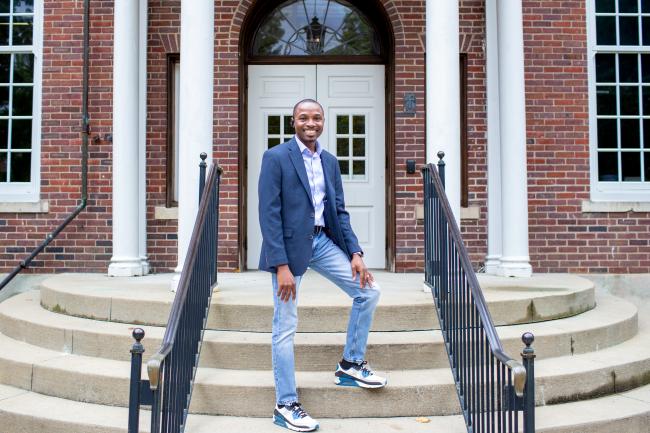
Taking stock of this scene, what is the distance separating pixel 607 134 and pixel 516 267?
2249mm

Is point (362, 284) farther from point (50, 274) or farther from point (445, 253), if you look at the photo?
point (50, 274)

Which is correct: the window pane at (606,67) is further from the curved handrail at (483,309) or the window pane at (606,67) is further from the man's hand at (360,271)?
the man's hand at (360,271)

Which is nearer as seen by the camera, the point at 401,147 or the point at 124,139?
the point at 124,139

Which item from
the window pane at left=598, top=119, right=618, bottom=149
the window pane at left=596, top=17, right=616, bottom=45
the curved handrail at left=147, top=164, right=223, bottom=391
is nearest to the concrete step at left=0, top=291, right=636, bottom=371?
the curved handrail at left=147, top=164, right=223, bottom=391

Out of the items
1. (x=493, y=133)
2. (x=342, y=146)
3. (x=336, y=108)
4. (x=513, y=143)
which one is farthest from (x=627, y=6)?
(x=342, y=146)

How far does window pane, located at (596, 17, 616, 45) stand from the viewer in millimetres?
7352

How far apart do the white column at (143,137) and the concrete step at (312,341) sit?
2.00 metres

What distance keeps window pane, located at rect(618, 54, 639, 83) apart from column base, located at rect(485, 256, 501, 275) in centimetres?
271

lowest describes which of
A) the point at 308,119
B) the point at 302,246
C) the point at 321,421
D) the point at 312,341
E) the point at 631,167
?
the point at 321,421

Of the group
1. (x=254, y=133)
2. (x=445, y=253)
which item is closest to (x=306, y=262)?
(x=445, y=253)

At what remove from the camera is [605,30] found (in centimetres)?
736

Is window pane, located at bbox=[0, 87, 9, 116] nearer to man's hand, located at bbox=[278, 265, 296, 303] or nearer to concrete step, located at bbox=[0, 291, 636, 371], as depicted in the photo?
concrete step, located at bbox=[0, 291, 636, 371]

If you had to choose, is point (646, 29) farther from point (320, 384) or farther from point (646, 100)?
point (320, 384)

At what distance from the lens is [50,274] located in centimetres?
714
